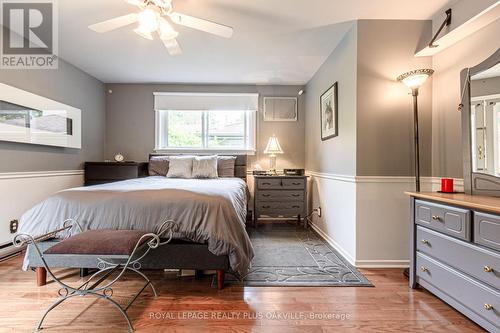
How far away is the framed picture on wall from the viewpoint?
297 cm

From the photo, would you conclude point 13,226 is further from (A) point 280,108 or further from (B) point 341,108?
(A) point 280,108

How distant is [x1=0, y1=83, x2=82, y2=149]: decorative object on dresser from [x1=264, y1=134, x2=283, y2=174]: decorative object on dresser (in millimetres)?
2840

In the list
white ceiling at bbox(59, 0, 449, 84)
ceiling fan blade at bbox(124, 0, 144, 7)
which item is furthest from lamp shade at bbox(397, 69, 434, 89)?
ceiling fan blade at bbox(124, 0, 144, 7)

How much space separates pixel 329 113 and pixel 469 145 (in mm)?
1486

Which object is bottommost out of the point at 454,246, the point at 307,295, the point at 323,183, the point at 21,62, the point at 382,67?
the point at 307,295

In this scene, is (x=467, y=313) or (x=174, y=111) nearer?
(x=467, y=313)

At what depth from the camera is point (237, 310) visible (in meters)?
1.73

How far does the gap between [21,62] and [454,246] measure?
14.3 ft

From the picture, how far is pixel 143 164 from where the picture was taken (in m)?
4.22

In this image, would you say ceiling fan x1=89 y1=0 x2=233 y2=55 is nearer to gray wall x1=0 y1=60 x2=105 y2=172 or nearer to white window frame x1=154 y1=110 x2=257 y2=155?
gray wall x1=0 y1=60 x2=105 y2=172

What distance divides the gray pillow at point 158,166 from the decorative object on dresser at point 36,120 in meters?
1.03

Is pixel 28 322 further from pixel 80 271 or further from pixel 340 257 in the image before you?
pixel 340 257

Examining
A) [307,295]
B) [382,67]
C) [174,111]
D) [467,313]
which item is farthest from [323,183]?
[174,111]

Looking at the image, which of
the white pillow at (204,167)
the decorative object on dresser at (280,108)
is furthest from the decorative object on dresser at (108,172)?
the decorative object on dresser at (280,108)
